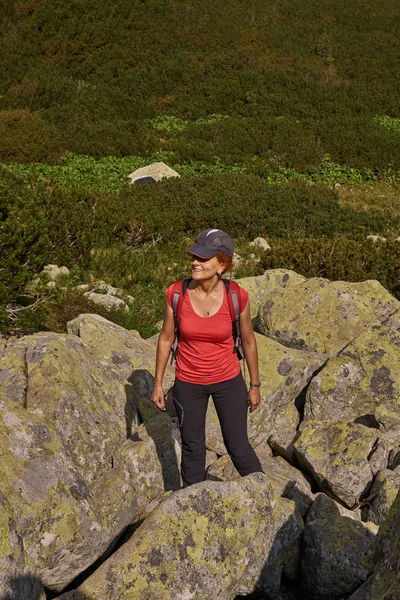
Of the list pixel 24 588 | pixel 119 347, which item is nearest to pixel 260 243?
pixel 119 347

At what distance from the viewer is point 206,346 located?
4.64 m

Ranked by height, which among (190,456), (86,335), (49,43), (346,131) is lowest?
(346,131)

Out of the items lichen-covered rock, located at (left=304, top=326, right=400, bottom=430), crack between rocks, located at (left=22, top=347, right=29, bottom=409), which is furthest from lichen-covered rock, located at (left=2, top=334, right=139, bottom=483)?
lichen-covered rock, located at (left=304, top=326, right=400, bottom=430)

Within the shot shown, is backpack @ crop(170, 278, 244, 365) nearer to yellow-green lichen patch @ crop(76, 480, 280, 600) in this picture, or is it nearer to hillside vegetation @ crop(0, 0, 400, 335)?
yellow-green lichen patch @ crop(76, 480, 280, 600)

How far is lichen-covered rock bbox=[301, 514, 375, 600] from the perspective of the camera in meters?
4.28

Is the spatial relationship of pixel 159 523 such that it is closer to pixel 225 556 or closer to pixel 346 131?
pixel 225 556

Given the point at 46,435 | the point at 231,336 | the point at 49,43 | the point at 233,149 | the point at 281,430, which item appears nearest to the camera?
the point at 46,435

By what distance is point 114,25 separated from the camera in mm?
37625

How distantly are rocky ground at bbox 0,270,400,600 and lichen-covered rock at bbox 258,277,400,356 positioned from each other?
0.04 metres

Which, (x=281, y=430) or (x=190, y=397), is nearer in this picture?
(x=190, y=397)

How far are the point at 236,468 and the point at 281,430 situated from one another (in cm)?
172

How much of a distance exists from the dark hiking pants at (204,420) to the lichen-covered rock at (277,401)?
1.14 metres

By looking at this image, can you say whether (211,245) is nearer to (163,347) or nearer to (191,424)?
(163,347)

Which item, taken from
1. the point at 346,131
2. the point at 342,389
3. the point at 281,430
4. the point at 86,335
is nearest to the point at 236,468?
the point at 281,430
